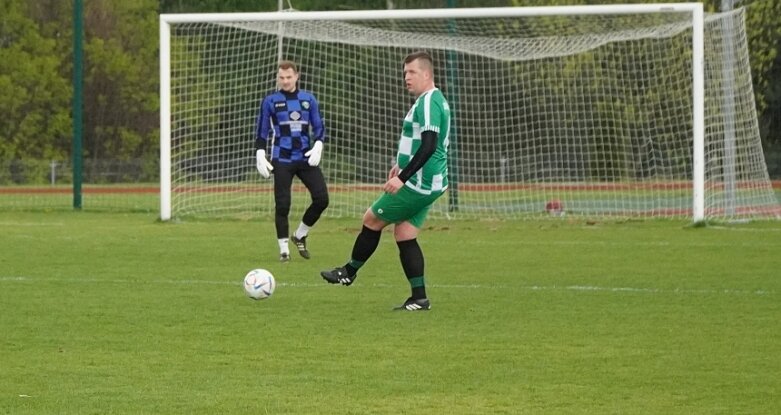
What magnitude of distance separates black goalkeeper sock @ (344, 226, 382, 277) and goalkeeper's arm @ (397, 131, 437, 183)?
0.62 m

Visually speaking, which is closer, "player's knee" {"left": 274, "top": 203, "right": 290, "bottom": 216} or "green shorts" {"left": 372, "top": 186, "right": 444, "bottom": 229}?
"green shorts" {"left": 372, "top": 186, "right": 444, "bottom": 229}

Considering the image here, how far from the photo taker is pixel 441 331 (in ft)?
29.1

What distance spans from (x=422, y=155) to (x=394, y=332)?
1444mm

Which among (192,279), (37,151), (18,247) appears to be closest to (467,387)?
(192,279)

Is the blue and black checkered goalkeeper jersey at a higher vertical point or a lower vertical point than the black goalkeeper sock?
higher

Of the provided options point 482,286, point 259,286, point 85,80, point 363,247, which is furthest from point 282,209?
point 85,80

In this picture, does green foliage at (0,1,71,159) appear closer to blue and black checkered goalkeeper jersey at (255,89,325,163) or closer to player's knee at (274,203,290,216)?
blue and black checkered goalkeeper jersey at (255,89,325,163)

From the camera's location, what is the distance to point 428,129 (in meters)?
9.81

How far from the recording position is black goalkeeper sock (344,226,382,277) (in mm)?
10266

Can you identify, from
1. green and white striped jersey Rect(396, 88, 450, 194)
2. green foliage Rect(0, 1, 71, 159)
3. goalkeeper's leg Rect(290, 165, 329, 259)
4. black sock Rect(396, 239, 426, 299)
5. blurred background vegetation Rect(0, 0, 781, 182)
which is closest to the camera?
green and white striped jersey Rect(396, 88, 450, 194)

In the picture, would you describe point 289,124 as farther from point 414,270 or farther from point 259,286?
point 414,270

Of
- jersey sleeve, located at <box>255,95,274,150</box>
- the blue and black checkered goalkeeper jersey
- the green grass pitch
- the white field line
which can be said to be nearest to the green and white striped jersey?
the green grass pitch

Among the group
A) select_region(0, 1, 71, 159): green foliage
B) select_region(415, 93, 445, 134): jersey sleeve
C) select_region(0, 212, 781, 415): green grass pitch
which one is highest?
select_region(0, 1, 71, 159): green foliage

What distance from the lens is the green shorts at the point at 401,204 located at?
32.7 ft
